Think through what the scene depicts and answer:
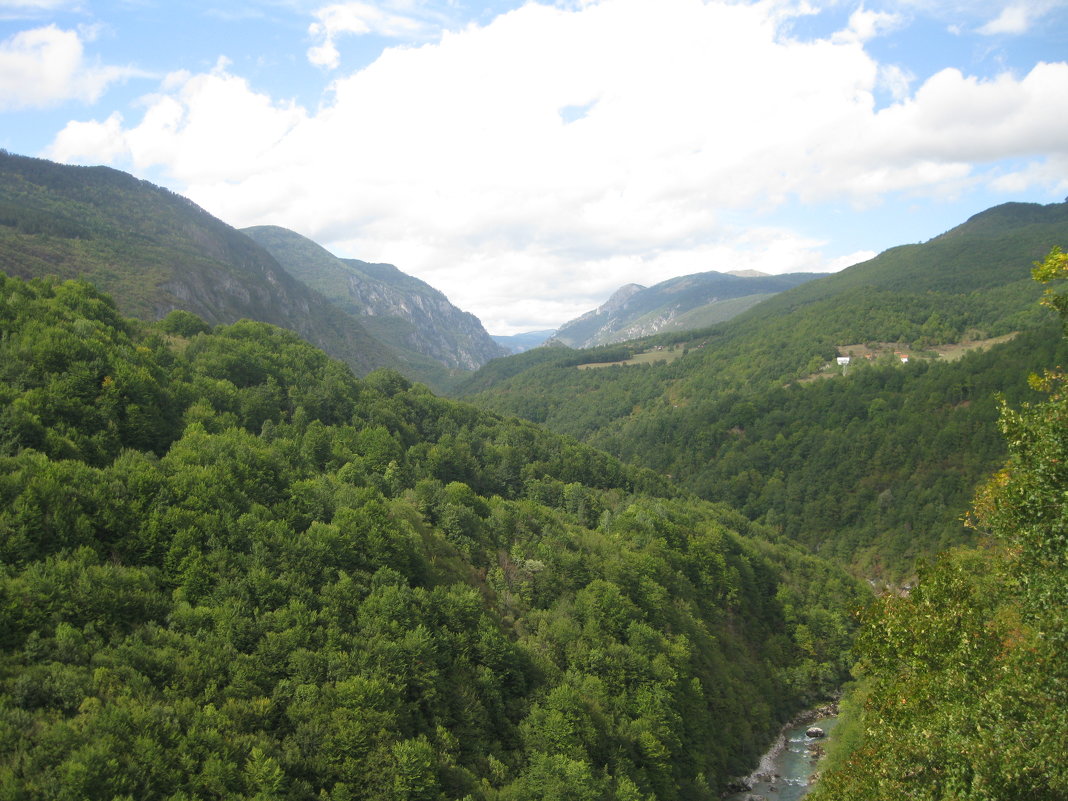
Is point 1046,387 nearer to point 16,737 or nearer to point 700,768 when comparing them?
point 16,737

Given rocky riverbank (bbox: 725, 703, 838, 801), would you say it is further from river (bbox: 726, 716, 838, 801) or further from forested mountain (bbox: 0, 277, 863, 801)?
forested mountain (bbox: 0, 277, 863, 801)

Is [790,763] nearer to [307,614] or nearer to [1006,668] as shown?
[307,614]

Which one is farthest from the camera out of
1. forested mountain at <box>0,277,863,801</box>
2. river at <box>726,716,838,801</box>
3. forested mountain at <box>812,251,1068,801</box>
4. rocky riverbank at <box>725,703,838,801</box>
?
rocky riverbank at <box>725,703,838,801</box>

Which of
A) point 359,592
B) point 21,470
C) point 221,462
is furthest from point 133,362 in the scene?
point 359,592

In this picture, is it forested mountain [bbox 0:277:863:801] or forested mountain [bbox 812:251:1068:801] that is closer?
forested mountain [bbox 812:251:1068:801]

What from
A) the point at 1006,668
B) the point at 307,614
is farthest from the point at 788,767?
the point at 1006,668

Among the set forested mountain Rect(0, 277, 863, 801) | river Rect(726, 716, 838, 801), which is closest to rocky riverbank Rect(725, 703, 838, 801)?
river Rect(726, 716, 838, 801)

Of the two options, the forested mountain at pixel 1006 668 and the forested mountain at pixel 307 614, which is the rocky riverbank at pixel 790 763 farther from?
the forested mountain at pixel 1006 668
